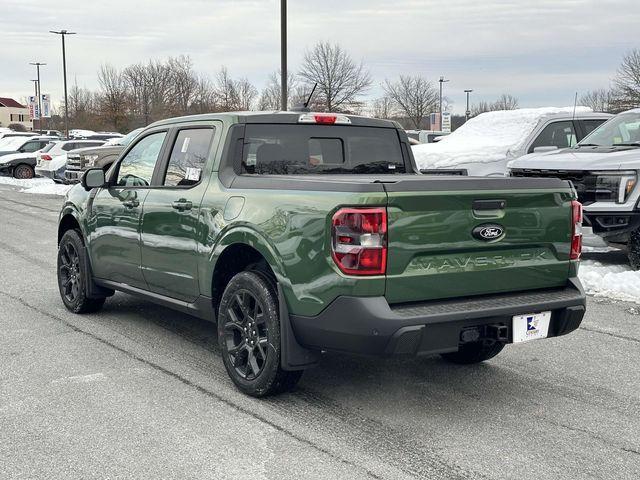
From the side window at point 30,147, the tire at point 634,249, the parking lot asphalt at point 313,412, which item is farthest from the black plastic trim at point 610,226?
the side window at point 30,147

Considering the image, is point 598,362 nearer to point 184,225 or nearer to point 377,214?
point 377,214

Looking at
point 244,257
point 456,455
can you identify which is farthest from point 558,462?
point 244,257

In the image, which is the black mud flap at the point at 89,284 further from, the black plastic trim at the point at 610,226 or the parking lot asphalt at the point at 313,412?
the black plastic trim at the point at 610,226

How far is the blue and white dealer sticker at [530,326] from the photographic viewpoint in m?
4.36

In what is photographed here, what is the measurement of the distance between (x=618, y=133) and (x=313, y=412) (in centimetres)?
733

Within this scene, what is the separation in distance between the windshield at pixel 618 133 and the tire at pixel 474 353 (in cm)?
530

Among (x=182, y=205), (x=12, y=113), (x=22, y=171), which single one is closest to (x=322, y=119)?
(x=182, y=205)

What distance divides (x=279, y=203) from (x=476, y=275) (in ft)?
3.99

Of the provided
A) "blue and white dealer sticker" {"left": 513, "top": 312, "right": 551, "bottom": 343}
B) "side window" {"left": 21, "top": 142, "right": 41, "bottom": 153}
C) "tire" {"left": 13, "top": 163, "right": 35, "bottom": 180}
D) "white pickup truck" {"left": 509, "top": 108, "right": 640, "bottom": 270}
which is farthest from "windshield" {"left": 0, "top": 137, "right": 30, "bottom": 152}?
"blue and white dealer sticker" {"left": 513, "top": 312, "right": 551, "bottom": 343}

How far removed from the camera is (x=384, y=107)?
71.4m

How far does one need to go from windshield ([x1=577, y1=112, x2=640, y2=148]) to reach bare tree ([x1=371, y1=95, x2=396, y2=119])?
199 feet

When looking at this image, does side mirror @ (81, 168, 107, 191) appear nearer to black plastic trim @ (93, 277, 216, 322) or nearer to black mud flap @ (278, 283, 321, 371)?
black plastic trim @ (93, 277, 216, 322)

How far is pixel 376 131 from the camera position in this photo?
5.90m

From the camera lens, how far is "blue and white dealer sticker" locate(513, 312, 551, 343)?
436 cm
